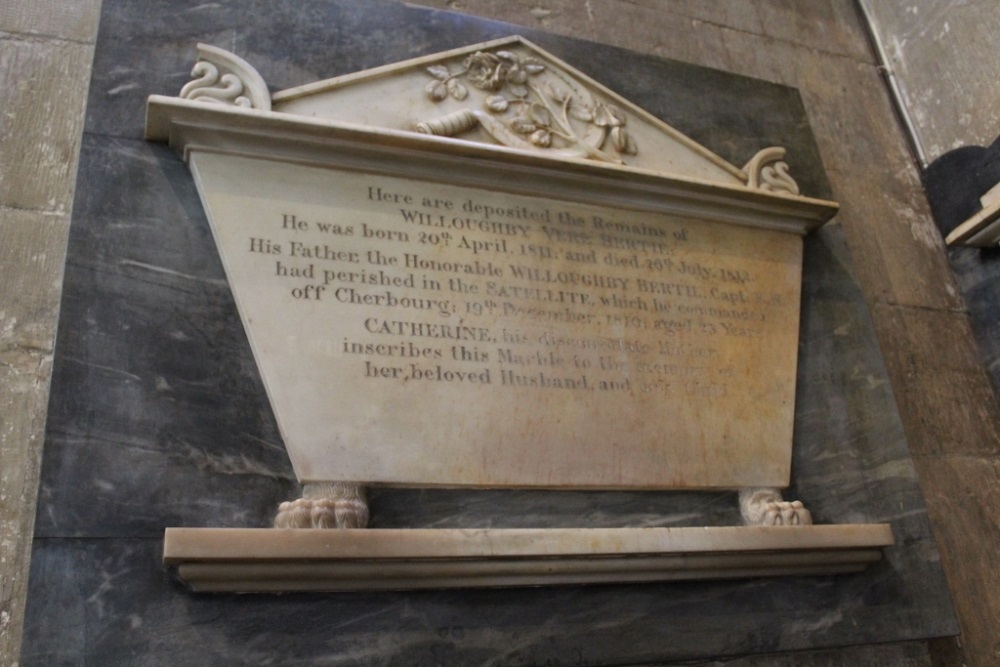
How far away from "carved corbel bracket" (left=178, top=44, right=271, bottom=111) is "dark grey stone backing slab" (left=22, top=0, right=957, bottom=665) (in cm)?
10

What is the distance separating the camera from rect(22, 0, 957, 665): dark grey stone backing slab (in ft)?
6.77

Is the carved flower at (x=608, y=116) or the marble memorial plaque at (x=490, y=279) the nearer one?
the marble memorial plaque at (x=490, y=279)

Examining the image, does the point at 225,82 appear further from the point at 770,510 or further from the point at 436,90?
the point at 770,510

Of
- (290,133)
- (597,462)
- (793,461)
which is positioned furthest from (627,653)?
(290,133)

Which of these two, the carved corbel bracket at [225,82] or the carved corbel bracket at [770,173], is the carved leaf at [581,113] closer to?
the carved corbel bracket at [770,173]

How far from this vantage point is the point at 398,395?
2430mm

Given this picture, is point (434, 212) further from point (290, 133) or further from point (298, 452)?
point (298, 452)

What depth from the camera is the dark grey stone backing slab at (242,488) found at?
2062 mm

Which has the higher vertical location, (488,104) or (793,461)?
(488,104)

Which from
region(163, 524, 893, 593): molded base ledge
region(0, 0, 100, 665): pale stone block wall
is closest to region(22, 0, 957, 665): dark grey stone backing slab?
region(163, 524, 893, 593): molded base ledge

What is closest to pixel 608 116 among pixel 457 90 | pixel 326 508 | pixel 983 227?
pixel 457 90

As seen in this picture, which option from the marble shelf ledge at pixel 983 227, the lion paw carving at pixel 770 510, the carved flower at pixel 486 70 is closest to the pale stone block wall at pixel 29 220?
the carved flower at pixel 486 70

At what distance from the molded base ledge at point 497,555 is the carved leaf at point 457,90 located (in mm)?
1570

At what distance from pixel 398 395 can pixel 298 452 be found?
0.32 m
